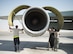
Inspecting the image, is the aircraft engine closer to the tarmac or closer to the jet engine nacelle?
the jet engine nacelle

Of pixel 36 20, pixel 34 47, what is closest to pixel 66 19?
pixel 34 47

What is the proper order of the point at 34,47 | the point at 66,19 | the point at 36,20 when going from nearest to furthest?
the point at 36,20, the point at 66,19, the point at 34,47

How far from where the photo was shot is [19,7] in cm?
816

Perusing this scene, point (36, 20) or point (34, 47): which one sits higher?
point (36, 20)

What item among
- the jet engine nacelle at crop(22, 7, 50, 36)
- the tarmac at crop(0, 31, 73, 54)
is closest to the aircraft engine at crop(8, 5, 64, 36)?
the jet engine nacelle at crop(22, 7, 50, 36)

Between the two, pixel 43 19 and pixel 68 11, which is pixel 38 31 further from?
pixel 68 11

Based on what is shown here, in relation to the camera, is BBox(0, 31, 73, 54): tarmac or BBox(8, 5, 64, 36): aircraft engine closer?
BBox(8, 5, 64, 36): aircraft engine

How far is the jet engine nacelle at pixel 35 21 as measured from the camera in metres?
7.10

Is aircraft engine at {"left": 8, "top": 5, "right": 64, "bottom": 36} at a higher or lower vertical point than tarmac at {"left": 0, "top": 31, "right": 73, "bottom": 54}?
higher

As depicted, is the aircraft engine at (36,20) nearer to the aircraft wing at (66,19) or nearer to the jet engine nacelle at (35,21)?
the jet engine nacelle at (35,21)

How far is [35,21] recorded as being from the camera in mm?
7688

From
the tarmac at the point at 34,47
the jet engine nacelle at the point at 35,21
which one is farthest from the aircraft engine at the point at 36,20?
the tarmac at the point at 34,47

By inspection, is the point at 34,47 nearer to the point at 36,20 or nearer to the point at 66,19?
the point at 66,19

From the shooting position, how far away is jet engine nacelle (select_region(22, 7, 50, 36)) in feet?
23.3
